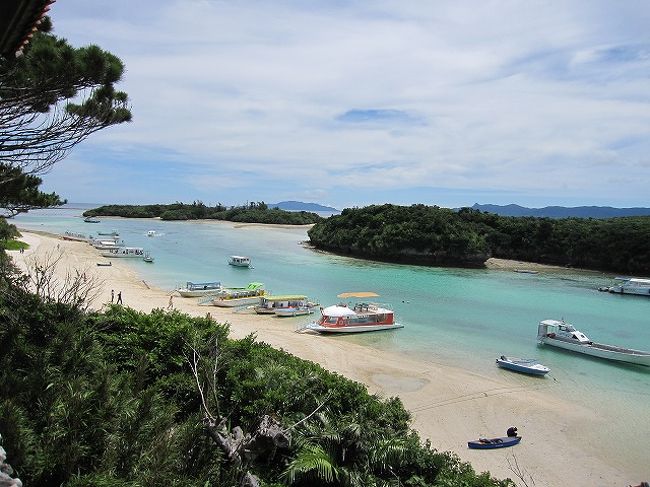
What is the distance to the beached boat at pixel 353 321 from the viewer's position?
88.5 feet

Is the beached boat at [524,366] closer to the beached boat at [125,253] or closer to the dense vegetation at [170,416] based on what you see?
the dense vegetation at [170,416]

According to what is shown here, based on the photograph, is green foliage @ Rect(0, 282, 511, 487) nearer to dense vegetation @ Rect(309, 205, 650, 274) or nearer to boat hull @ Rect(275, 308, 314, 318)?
boat hull @ Rect(275, 308, 314, 318)

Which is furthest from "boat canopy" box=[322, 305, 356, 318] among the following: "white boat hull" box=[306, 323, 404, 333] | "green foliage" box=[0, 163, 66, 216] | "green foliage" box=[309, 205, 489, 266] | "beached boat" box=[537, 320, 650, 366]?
"green foliage" box=[309, 205, 489, 266]

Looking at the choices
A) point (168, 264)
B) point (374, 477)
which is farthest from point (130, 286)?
point (374, 477)

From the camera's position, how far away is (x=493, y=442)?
13.7 m

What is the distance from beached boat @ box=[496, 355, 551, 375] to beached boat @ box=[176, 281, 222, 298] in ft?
69.3

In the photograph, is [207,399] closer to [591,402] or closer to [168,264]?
[591,402]

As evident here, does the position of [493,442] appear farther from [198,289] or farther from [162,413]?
[198,289]

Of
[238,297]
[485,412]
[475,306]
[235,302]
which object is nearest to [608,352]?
[485,412]

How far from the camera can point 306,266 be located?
55062 millimetres

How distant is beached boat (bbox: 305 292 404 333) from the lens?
26984 mm

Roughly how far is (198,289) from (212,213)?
A: 116 m

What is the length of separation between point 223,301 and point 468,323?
16.0m

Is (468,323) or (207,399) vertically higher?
(207,399)
